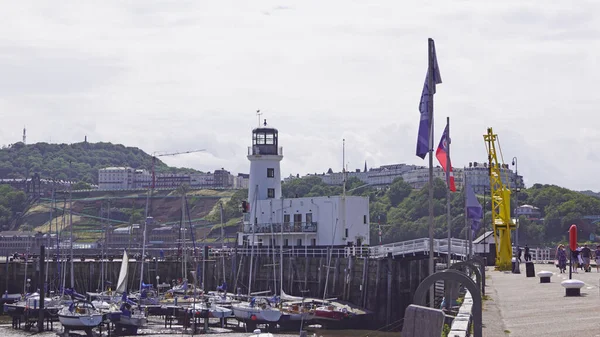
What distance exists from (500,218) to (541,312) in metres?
40.6

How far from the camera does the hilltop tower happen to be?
8044 centimetres

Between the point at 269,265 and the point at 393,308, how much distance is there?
47.7 feet

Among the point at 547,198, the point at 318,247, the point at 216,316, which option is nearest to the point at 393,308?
the point at 216,316

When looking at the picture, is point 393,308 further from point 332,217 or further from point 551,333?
point 551,333

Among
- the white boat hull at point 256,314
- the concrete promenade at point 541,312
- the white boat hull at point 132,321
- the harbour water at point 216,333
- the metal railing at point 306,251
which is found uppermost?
the metal railing at point 306,251

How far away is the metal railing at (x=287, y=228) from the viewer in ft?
246

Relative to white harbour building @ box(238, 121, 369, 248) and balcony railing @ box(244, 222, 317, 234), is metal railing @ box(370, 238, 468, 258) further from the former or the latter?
balcony railing @ box(244, 222, 317, 234)

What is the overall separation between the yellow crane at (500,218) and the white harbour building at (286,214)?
37.5ft

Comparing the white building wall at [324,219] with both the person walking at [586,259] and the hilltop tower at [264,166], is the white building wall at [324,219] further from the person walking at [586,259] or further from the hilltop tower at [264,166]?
the person walking at [586,259]

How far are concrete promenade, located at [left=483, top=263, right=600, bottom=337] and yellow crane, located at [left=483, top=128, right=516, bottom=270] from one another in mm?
23039

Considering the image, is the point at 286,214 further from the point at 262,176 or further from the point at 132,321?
the point at 132,321

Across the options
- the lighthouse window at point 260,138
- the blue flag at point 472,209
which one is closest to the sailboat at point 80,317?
the blue flag at point 472,209

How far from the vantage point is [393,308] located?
188 feet

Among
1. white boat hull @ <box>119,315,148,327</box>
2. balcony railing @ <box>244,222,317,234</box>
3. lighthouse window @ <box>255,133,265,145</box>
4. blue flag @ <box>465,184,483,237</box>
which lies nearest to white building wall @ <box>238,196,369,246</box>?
balcony railing @ <box>244,222,317,234</box>
